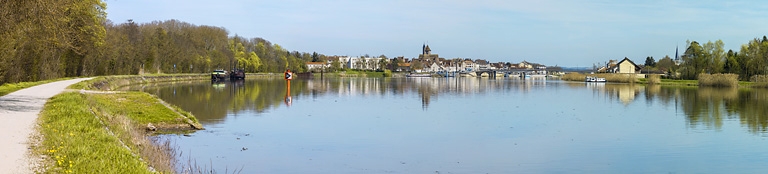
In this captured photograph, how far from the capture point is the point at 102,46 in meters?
54.0

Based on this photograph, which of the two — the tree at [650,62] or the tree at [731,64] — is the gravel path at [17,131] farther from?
the tree at [650,62]

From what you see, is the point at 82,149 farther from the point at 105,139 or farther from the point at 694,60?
the point at 694,60

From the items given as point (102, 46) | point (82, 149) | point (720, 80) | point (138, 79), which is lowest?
point (82, 149)

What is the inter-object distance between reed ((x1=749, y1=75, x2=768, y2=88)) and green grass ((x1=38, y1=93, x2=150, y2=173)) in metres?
74.0

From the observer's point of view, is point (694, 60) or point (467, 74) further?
point (467, 74)

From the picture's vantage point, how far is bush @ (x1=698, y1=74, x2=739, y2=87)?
242 feet

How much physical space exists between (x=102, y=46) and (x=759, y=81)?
222 ft

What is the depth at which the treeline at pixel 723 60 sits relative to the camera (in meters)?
79.6

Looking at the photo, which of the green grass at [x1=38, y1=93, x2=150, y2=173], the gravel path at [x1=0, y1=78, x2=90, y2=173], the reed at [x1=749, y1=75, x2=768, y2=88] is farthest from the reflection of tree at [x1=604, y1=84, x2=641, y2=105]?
the green grass at [x1=38, y1=93, x2=150, y2=173]

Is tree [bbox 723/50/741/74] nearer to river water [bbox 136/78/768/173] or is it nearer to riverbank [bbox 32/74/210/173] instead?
river water [bbox 136/78/768/173]

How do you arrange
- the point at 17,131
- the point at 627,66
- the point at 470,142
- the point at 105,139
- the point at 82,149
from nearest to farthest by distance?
the point at 82,149, the point at 105,139, the point at 17,131, the point at 470,142, the point at 627,66

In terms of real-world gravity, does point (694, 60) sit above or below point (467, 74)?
above

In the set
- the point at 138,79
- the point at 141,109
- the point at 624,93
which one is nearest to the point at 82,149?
the point at 141,109

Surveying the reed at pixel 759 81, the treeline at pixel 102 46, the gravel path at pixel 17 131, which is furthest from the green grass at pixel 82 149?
the reed at pixel 759 81
